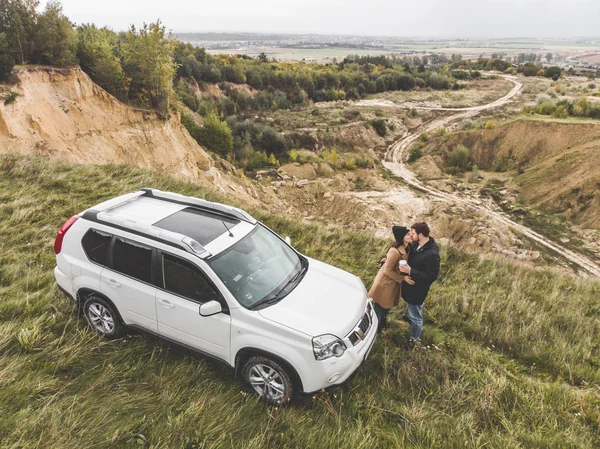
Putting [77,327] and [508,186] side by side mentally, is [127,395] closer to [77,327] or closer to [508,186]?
[77,327]

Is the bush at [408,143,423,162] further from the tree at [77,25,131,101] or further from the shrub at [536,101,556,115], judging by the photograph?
the tree at [77,25,131,101]

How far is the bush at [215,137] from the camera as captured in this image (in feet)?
97.6

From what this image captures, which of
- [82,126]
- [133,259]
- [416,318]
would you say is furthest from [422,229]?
[82,126]

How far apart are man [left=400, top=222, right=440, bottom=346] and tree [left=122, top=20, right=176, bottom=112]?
19148 mm

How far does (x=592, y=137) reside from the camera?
26766 millimetres

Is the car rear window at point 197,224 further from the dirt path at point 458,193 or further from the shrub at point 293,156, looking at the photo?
the shrub at point 293,156

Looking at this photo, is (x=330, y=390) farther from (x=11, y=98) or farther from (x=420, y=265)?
(x=11, y=98)

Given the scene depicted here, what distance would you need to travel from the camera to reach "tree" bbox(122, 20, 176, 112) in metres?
19.3

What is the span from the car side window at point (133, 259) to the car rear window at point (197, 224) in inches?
15.4

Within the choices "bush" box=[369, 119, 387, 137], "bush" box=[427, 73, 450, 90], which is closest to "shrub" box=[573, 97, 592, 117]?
"bush" box=[369, 119, 387, 137]

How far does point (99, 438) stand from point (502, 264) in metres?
8.67

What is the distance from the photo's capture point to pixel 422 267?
197 inches

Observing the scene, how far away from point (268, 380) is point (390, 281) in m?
2.25

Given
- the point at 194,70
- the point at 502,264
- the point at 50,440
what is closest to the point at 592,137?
the point at 502,264
